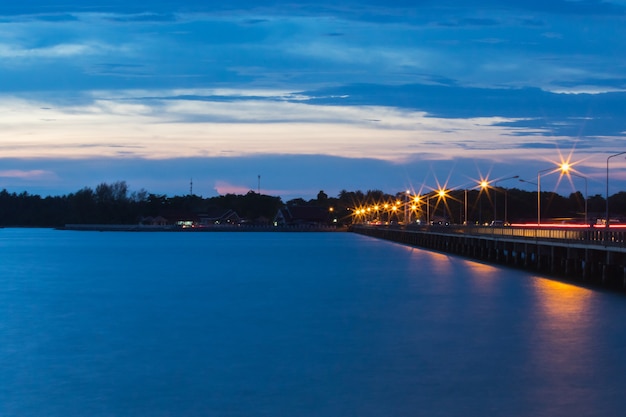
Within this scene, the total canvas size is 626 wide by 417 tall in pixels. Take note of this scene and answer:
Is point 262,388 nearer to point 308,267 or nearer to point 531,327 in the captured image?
point 531,327

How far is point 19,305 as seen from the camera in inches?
1805

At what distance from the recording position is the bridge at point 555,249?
45844 mm

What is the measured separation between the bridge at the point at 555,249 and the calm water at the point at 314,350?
2.13 metres

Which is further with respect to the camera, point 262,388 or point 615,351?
point 615,351

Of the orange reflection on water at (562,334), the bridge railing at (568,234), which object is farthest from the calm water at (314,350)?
the bridge railing at (568,234)

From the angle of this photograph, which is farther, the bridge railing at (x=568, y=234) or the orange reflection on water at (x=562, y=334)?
→ the bridge railing at (x=568, y=234)

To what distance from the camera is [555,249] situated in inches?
2237

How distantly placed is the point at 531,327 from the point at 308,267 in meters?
42.9

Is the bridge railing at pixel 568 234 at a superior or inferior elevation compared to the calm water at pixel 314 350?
superior

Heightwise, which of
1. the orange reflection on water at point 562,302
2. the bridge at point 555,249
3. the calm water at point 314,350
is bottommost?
the calm water at point 314,350

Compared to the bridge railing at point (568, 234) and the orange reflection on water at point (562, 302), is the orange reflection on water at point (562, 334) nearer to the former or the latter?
the orange reflection on water at point (562, 302)

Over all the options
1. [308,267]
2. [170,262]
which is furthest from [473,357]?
[170,262]

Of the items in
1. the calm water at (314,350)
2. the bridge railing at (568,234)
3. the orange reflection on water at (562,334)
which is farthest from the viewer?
the bridge railing at (568,234)

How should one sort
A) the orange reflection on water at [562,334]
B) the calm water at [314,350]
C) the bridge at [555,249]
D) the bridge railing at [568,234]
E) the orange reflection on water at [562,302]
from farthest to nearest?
the bridge at [555,249] < the bridge railing at [568,234] < the orange reflection on water at [562,302] < the orange reflection on water at [562,334] < the calm water at [314,350]
